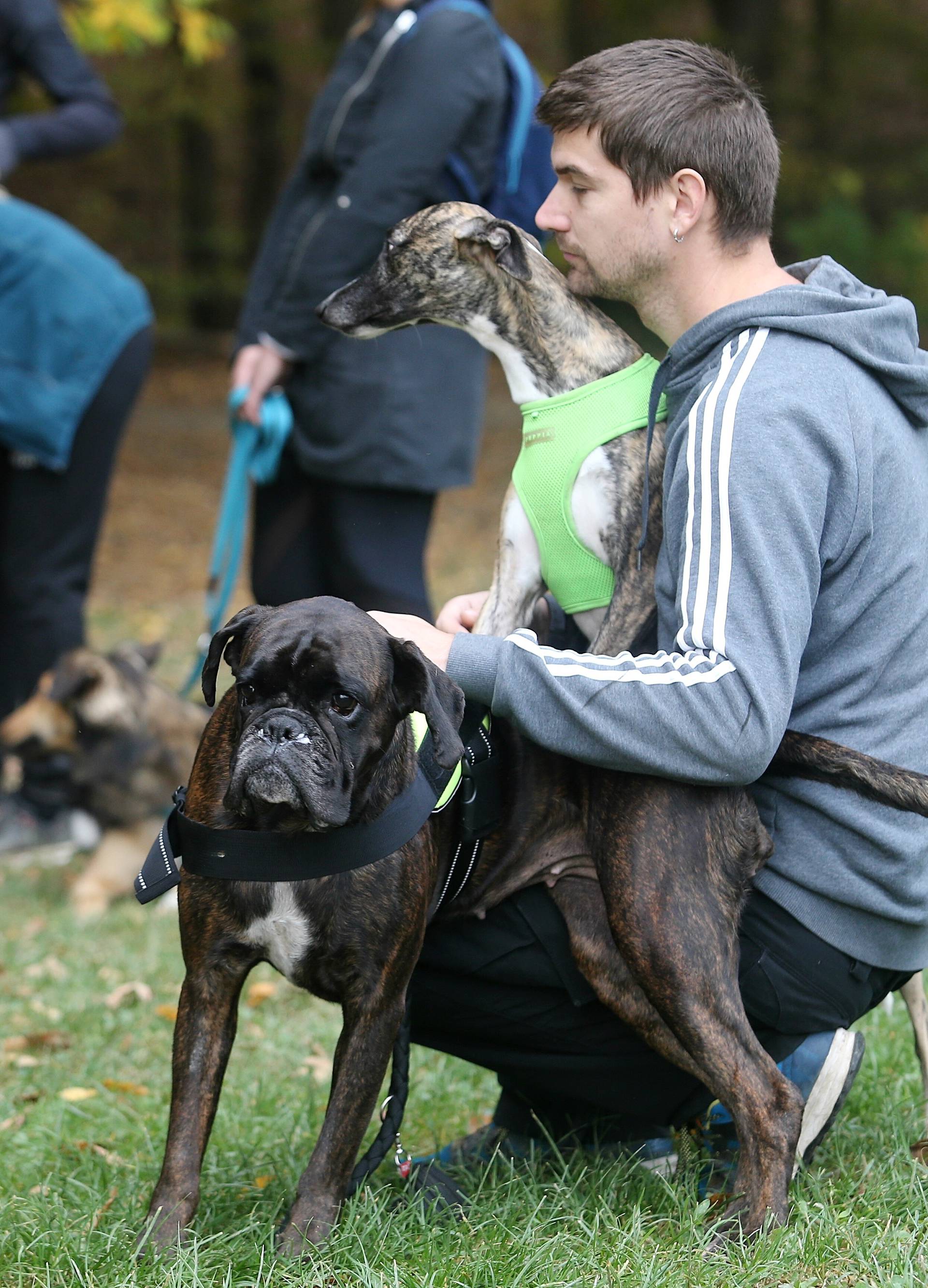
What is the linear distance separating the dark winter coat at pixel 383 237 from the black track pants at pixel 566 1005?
2.13 m

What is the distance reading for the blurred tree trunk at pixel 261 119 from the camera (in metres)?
19.2

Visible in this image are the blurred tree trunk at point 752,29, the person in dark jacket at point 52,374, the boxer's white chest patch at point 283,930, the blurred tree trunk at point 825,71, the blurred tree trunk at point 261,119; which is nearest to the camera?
the boxer's white chest patch at point 283,930

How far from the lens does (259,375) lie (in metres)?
5.03

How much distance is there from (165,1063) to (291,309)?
8.10ft

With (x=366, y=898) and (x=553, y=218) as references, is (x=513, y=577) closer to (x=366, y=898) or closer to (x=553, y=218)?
(x=553, y=218)

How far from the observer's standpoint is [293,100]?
899 inches

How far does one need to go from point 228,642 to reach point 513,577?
3.12 feet

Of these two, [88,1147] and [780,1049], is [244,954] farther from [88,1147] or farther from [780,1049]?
[780,1049]

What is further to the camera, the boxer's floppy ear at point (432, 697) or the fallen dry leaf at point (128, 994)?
the fallen dry leaf at point (128, 994)

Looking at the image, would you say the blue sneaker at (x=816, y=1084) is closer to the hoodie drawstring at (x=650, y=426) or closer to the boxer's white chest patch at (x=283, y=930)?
the boxer's white chest patch at (x=283, y=930)

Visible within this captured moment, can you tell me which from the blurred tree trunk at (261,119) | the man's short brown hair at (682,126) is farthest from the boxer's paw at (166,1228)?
the blurred tree trunk at (261,119)

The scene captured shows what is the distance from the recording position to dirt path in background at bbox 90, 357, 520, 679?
1103cm

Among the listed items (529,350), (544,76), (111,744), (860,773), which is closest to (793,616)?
(860,773)

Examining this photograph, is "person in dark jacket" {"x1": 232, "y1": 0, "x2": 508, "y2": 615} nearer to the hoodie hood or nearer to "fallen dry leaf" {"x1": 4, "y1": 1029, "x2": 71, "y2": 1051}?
"fallen dry leaf" {"x1": 4, "y1": 1029, "x2": 71, "y2": 1051}
